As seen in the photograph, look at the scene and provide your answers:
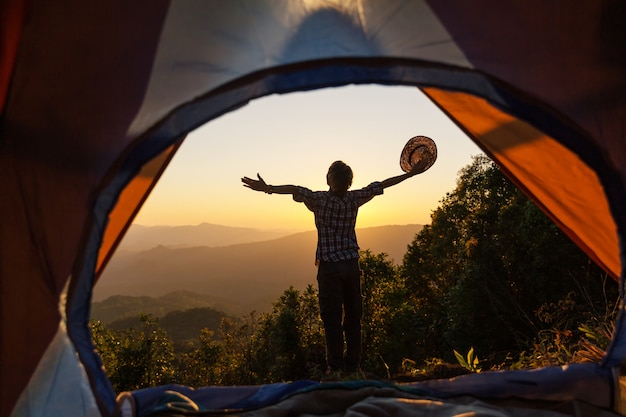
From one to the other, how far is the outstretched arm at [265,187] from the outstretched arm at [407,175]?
691 mm

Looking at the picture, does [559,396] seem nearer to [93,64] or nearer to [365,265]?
[93,64]

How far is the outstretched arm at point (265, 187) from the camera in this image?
11.0ft

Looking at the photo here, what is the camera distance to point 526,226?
30.6ft

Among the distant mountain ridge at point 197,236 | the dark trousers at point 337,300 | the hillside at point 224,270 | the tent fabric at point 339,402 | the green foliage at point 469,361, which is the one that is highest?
the distant mountain ridge at point 197,236

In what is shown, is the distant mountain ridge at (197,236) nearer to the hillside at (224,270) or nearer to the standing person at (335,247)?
the hillside at (224,270)

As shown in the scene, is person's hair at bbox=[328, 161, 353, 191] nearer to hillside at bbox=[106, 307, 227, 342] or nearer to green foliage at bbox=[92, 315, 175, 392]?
green foliage at bbox=[92, 315, 175, 392]

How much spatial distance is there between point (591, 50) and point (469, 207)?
1229cm

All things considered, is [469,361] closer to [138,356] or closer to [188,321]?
[138,356]

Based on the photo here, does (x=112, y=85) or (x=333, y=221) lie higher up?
(x=112, y=85)

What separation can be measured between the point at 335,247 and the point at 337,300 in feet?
1.21

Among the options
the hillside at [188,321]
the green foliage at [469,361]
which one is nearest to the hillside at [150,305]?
the hillside at [188,321]

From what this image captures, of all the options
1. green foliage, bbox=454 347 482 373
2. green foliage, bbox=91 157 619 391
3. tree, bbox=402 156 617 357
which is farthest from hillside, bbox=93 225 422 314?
green foliage, bbox=454 347 482 373

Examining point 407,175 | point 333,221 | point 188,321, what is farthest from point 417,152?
point 188,321

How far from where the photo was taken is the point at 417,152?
3645 millimetres
